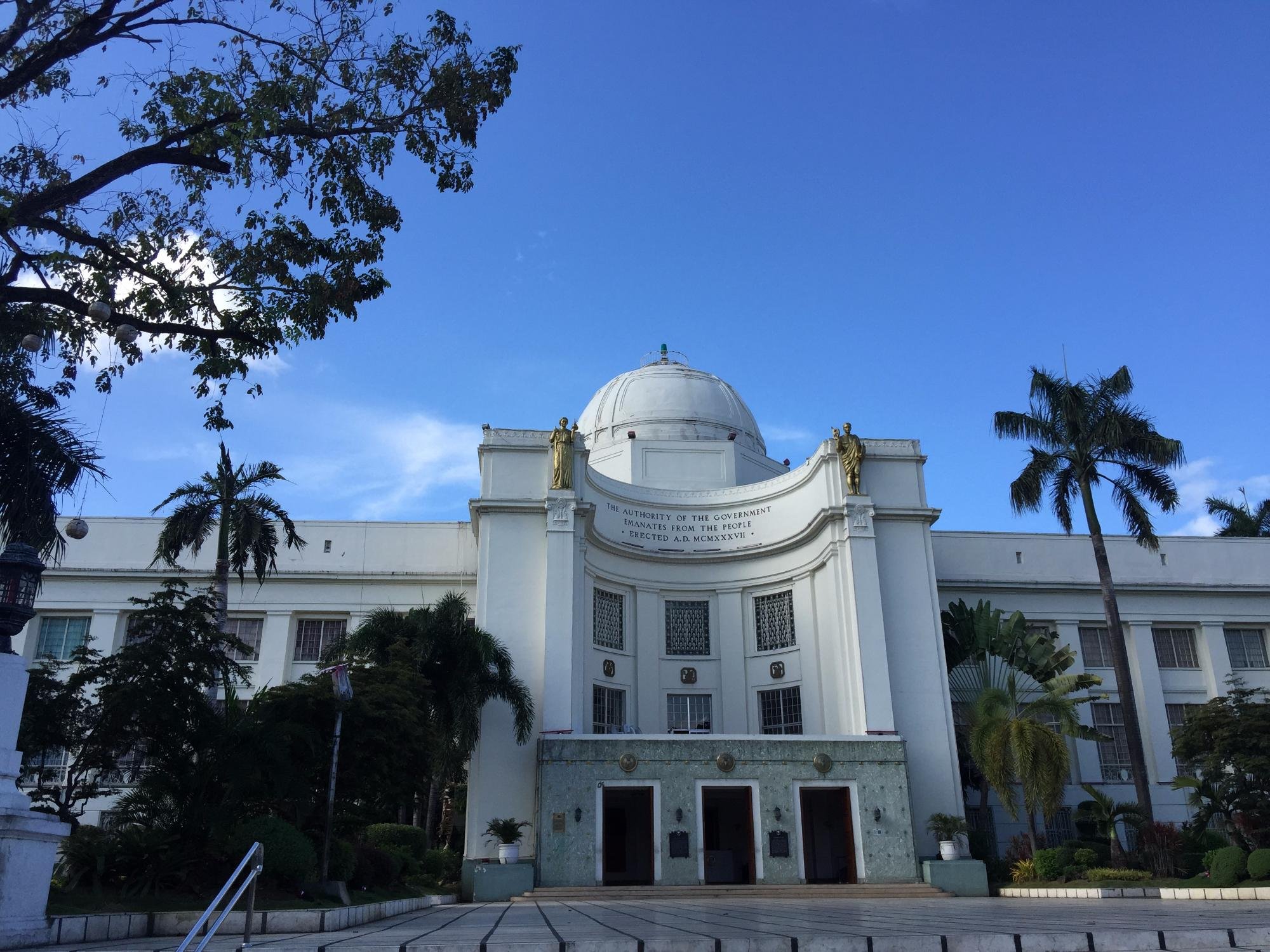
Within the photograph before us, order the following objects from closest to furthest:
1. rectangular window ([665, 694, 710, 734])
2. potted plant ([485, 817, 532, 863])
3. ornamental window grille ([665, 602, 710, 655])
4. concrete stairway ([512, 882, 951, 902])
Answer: concrete stairway ([512, 882, 951, 902])
potted plant ([485, 817, 532, 863])
rectangular window ([665, 694, 710, 734])
ornamental window grille ([665, 602, 710, 655])

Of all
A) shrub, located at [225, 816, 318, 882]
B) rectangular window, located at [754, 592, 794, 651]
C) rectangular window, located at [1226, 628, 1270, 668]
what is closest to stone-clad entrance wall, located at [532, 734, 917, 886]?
rectangular window, located at [754, 592, 794, 651]

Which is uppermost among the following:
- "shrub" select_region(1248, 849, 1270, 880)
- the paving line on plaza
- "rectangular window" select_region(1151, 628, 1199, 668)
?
"rectangular window" select_region(1151, 628, 1199, 668)

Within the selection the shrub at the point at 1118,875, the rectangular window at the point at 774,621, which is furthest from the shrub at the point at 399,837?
the shrub at the point at 1118,875

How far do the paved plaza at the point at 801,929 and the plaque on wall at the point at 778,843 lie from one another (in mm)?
6613

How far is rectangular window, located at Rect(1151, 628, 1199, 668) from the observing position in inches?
1403

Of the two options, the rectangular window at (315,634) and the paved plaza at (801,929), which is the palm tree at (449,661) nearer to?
the paved plaza at (801,929)

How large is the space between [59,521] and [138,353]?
25319 mm

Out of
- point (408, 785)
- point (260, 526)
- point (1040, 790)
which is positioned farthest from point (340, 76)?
point (1040, 790)

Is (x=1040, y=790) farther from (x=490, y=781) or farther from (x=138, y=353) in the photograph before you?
(x=138, y=353)

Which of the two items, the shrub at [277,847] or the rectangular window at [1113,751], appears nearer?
the shrub at [277,847]

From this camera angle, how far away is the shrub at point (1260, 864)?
69.9ft

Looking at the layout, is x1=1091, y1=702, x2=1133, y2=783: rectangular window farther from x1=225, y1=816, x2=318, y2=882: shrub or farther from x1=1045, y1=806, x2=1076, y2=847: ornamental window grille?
x1=225, y1=816, x2=318, y2=882: shrub

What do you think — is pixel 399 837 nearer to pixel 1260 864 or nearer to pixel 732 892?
pixel 732 892

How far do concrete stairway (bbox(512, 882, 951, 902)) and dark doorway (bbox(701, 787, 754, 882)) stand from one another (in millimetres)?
3860
